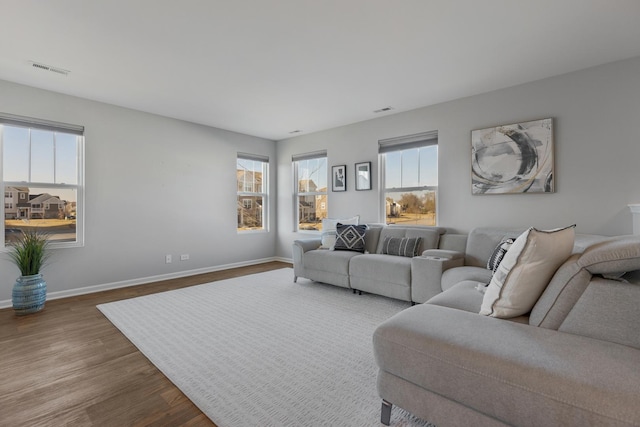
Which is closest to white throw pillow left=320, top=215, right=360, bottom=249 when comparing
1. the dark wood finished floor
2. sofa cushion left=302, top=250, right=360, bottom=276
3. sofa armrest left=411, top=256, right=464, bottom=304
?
sofa cushion left=302, top=250, right=360, bottom=276

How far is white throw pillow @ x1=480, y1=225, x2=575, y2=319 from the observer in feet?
4.75

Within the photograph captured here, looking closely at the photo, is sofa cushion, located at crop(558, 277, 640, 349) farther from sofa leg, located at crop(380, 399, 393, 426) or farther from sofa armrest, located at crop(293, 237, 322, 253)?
sofa armrest, located at crop(293, 237, 322, 253)

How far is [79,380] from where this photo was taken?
1.98 m

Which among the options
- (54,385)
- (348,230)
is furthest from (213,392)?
(348,230)

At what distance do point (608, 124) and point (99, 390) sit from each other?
4.87m

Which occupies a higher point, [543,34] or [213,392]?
[543,34]

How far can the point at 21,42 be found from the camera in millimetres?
2609

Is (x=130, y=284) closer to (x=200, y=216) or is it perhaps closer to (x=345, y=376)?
(x=200, y=216)

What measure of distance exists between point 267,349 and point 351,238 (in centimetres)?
225

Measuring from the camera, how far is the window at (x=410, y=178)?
14.2ft

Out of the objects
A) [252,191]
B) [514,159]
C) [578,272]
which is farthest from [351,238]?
[578,272]

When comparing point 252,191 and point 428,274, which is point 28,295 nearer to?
point 252,191

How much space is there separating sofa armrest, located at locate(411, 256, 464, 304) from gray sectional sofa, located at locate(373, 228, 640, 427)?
1.52m

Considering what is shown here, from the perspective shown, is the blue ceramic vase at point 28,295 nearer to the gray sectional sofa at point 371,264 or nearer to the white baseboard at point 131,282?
the white baseboard at point 131,282
